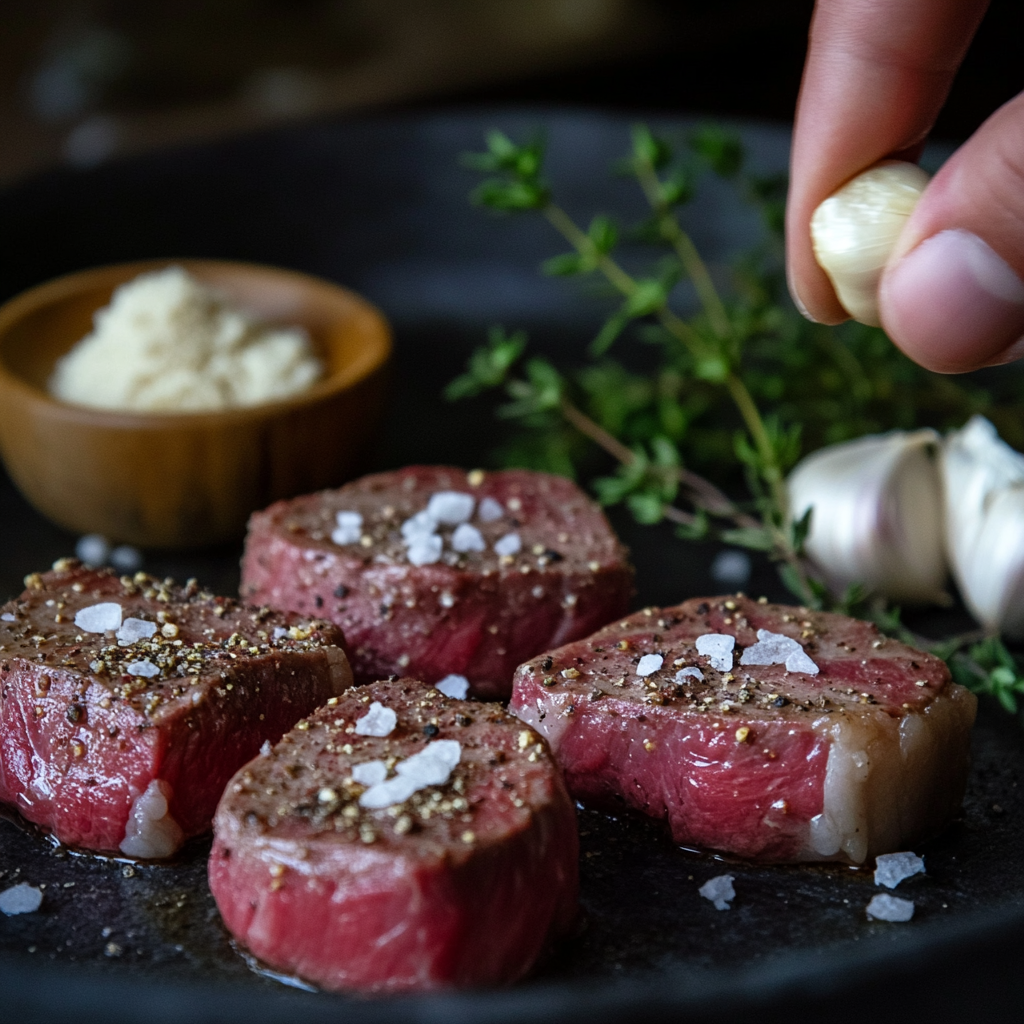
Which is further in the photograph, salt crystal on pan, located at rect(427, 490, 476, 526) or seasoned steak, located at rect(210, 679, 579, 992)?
salt crystal on pan, located at rect(427, 490, 476, 526)

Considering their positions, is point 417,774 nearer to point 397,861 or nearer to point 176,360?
point 397,861

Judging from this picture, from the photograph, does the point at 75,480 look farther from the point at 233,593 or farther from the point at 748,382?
the point at 748,382

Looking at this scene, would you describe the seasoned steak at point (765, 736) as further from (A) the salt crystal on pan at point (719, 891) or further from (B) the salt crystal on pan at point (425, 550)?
(B) the salt crystal on pan at point (425, 550)

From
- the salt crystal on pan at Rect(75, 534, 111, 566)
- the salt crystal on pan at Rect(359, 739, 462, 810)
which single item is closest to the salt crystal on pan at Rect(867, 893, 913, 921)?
the salt crystal on pan at Rect(359, 739, 462, 810)

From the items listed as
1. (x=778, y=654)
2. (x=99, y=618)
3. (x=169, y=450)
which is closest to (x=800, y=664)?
(x=778, y=654)

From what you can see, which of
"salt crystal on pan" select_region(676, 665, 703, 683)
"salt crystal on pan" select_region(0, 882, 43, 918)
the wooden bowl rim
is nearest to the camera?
"salt crystal on pan" select_region(0, 882, 43, 918)

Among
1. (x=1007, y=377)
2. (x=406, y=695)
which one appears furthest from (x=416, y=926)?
(x=1007, y=377)

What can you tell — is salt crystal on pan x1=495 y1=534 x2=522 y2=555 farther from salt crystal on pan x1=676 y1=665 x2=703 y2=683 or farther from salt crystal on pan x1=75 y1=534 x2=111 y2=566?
salt crystal on pan x1=75 y1=534 x2=111 y2=566

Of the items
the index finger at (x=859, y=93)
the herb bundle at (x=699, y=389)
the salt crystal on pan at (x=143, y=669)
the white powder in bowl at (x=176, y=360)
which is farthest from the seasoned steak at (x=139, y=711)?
the index finger at (x=859, y=93)
